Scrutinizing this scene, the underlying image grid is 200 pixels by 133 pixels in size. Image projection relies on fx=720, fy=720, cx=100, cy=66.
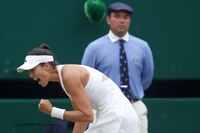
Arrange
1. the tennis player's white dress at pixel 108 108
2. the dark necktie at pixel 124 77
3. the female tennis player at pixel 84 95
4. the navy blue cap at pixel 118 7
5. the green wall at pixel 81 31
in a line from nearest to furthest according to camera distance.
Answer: the female tennis player at pixel 84 95 < the tennis player's white dress at pixel 108 108 < the dark necktie at pixel 124 77 < the navy blue cap at pixel 118 7 < the green wall at pixel 81 31

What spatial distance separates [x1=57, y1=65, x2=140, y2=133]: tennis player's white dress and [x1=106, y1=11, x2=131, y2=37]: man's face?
146 centimetres

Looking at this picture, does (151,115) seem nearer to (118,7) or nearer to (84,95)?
(118,7)

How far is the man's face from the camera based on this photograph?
6.36 m

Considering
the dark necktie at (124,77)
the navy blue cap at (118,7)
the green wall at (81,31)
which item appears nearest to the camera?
the dark necktie at (124,77)

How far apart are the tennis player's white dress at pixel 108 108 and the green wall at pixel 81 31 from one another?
2188 mm

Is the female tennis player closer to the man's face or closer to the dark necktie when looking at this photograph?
the dark necktie

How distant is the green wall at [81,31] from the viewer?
701 centimetres

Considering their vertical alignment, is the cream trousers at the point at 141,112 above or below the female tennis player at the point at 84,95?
below

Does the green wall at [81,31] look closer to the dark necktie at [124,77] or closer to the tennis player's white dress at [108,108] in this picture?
the dark necktie at [124,77]

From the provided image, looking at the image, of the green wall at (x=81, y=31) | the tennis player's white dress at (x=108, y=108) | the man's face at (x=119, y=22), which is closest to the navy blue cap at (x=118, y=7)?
the man's face at (x=119, y=22)

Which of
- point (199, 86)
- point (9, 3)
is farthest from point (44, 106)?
point (199, 86)

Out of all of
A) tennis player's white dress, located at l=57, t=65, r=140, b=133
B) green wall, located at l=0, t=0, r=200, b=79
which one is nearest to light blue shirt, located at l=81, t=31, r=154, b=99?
green wall, located at l=0, t=0, r=200, b=79

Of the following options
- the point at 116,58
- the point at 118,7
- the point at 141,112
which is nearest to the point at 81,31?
the point at 118,7

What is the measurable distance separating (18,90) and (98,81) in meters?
2.65
